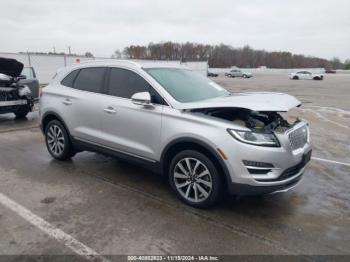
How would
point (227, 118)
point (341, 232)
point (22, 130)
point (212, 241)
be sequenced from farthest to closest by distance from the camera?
point (22, 130), point (227, 118), point (341, 232), point (212, 241)

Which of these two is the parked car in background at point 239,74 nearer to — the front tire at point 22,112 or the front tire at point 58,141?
the front tire at point 22,112

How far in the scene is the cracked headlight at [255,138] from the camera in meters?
3.54

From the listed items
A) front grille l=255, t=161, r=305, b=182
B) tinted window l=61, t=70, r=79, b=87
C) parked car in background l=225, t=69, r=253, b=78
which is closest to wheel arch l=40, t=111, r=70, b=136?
tinted window l=61, t=70, r=79, b=87

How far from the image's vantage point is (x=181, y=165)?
407cm

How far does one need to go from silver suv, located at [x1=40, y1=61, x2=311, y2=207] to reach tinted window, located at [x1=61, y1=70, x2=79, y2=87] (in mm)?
20

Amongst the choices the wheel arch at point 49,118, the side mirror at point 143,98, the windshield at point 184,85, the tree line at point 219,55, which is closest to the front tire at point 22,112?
the wheel arch at point 49,118

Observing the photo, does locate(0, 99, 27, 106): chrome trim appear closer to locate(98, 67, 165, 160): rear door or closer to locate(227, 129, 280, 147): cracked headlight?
locate(98, 67, 165, 160): rear door

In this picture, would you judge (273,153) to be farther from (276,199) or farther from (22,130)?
(22,130)

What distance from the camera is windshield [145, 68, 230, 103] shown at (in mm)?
4363

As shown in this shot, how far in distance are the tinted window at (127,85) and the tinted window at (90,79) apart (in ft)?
0.80

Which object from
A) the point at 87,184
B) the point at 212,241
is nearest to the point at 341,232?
the point at 212,241

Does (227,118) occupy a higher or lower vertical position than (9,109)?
higher

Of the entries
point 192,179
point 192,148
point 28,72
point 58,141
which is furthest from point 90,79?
point 28,72

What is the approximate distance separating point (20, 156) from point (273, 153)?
4755 mm
